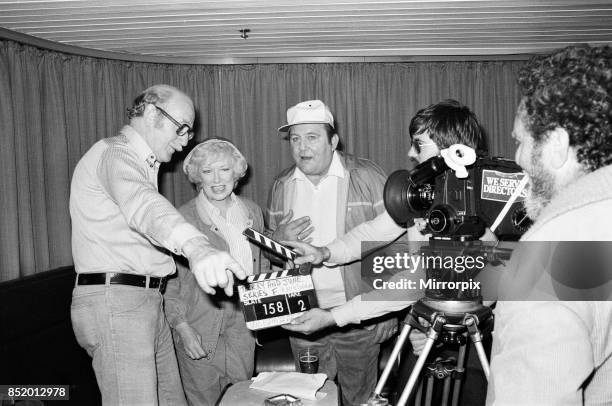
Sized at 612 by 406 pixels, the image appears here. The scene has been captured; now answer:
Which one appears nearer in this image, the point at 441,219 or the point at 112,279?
the point at 441,219

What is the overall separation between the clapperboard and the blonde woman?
2.36 feet

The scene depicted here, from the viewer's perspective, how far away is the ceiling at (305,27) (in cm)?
266

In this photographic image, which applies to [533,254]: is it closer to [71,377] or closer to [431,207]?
[431,207]

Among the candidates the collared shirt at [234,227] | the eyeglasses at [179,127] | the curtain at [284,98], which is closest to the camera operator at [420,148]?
the collared shirt at [234,227]

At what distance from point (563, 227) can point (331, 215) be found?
6.87 ft

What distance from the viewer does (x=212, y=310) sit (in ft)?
8.91

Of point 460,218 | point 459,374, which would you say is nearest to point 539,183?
point 460,218

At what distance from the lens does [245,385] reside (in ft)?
7.25

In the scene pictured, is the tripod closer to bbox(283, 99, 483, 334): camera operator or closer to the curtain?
bbox(283, 99, 483, 334): camera operator

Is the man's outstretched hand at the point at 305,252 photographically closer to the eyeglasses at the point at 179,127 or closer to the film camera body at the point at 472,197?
the eyeglasses at the point at 179,127

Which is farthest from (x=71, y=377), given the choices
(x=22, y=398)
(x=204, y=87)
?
(x=204, y=87)

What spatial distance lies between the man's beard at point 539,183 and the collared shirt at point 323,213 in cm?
178

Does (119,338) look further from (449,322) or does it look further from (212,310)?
(449,322)

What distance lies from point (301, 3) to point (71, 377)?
2.52 meters
